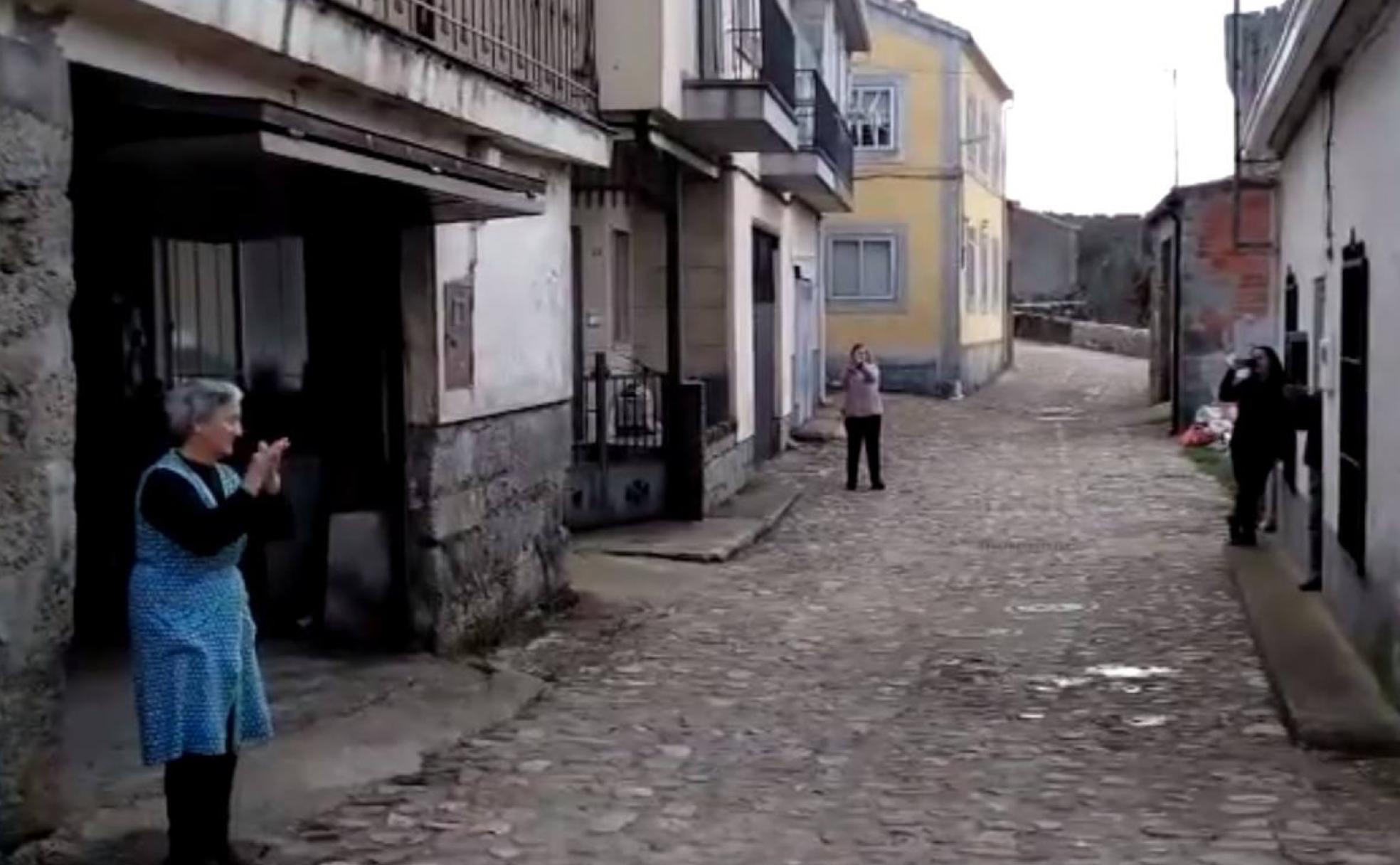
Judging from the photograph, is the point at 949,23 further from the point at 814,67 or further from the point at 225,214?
the point at 225,214

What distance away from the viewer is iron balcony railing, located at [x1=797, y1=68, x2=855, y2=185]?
827 inches

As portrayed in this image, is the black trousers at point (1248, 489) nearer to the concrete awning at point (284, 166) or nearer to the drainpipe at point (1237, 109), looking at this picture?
the drainpipe at point (1237, 109)

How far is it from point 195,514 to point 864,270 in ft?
99.9

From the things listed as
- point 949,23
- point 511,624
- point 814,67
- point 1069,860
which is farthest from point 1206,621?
point 949,23

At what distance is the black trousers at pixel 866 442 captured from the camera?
20.5m

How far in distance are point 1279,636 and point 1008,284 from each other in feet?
122

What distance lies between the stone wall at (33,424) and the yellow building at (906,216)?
2952cm

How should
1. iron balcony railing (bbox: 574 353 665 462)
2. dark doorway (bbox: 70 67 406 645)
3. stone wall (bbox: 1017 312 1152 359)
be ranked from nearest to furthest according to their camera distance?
dark doorway (bbox: 70 67 406 645), iron balcony railing (bbox: 574 353 665 462), stone wall (bbox: 1017 312 1152 359)

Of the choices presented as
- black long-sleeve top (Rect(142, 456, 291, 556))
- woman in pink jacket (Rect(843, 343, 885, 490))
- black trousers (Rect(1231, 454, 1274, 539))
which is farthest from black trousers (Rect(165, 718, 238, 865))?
woman in pink jacket (Rect(843, 343, 885, 490))

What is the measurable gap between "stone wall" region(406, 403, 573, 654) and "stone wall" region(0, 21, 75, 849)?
11.8 ft

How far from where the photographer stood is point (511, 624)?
10.9m

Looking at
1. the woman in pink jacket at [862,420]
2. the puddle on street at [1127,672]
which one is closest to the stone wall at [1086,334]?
the woman in pink jacket at [862,420]

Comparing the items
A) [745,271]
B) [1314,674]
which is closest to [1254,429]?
[1314,674]

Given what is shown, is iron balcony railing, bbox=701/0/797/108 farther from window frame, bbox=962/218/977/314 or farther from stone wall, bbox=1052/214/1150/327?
stone wall, bbox=1052/214/1150/327
